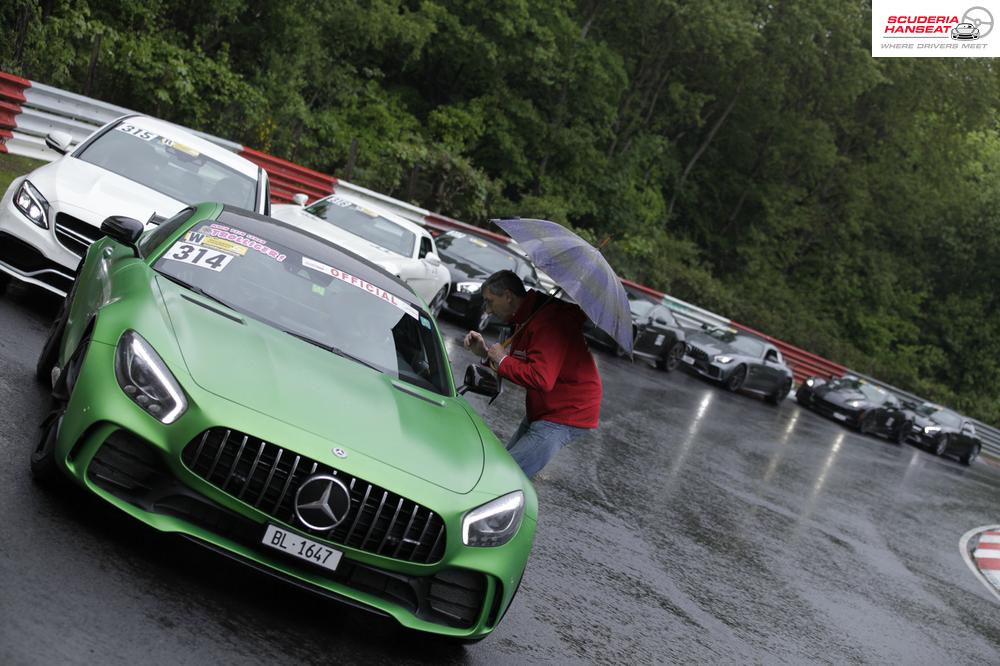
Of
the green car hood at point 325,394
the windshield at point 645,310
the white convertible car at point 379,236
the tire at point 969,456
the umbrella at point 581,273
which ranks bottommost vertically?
the tire at point 969,456

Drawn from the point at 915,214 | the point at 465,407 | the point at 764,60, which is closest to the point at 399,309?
the point at 465,407

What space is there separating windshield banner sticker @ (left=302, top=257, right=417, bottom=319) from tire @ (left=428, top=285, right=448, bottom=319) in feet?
34.1

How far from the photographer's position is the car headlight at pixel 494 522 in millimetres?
5273

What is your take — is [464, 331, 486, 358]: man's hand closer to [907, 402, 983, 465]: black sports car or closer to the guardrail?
the guardrail

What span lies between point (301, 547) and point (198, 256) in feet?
6.83

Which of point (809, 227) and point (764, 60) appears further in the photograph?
point (809, 227)

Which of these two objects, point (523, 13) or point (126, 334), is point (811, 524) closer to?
point (126, 334)

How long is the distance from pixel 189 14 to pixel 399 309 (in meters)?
24.7

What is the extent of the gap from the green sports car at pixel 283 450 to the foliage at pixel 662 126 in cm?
1723

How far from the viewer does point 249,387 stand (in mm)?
5211

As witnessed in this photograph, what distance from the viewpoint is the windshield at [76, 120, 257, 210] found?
34.4ft

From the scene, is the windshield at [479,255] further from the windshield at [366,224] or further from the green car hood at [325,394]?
the green car hood at [325,394]

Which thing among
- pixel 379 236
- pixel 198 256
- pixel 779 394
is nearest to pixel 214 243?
pixel 198 256

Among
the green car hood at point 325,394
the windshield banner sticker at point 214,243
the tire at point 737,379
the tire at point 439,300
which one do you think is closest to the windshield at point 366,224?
the tire at point 439,300
